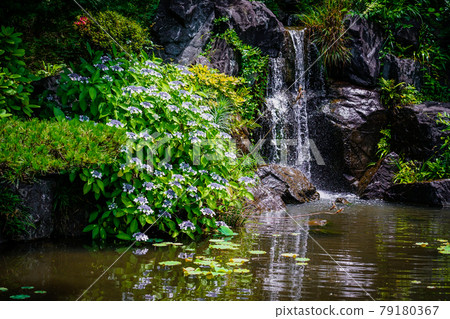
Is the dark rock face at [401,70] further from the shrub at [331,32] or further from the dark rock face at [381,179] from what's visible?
the dark rock face at [381,179]

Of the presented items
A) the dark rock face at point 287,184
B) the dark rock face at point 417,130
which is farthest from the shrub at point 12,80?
the dark rock face at point 417,130

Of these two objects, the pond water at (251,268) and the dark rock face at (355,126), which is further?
the dark rock face at (355,126)

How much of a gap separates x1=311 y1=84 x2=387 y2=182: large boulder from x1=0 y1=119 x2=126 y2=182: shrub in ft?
25.5

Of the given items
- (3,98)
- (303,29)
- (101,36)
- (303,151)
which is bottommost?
(303,151)

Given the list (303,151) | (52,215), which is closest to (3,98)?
(52,215)

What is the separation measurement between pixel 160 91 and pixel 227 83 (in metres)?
3.73

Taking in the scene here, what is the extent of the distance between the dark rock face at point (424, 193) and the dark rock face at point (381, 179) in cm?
48

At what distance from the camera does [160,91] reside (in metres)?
4.77

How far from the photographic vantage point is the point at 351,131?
35.5 ft

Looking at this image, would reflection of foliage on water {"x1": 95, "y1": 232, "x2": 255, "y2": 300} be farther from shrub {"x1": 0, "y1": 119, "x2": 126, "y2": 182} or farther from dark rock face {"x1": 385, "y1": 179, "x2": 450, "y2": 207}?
dark rock face {"x1": 385, "y1": 179, "x2": 450, "y2": 207}

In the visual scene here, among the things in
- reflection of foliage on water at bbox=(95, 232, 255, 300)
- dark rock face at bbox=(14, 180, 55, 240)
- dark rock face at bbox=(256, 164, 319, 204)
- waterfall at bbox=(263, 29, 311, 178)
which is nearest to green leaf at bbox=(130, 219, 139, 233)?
reflection of foliage on water at bbox=(95, 232, 255, 300)

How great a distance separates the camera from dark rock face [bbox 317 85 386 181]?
10.9 m

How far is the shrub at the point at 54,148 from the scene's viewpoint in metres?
4.07

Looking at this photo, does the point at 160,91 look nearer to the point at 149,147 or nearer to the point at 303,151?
the point at 149,147
